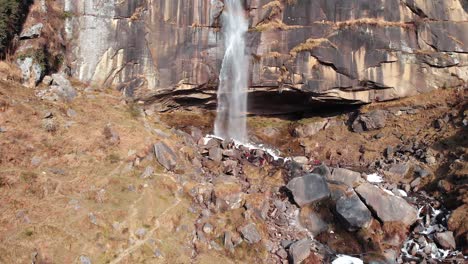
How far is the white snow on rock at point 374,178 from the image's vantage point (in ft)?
73.3

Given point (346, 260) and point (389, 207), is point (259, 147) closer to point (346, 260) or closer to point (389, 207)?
point (389, 207)

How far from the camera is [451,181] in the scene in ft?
64.8

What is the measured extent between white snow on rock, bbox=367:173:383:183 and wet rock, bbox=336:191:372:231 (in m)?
4.74

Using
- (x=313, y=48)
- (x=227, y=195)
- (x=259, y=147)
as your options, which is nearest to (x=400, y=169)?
(x=259, y=147)

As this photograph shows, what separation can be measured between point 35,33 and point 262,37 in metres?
14.0

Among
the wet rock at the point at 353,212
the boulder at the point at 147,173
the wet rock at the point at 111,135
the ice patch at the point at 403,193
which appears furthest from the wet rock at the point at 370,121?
the wet rock at the point at 111,135

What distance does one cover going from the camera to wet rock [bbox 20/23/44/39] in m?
23.6

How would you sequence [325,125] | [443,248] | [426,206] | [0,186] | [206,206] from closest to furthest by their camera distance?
[0,186]
[443,248]
[206,206]
[426,206]
[325,125]

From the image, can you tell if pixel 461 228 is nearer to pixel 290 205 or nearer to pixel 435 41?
pixel 290 205

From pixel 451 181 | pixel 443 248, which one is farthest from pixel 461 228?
pixel 451 181

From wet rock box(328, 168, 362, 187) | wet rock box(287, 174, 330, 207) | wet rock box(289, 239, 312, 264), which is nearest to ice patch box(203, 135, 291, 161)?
wet rock box(328, 168, 362, 187)

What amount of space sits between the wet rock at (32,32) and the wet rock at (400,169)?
2177 cm

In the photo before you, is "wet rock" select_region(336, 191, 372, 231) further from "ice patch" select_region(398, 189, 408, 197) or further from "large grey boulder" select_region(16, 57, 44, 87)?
"large grey boulder" select_region(16, 57, 44, 87)

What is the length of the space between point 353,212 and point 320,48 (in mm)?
13171
